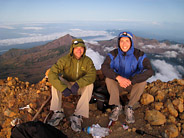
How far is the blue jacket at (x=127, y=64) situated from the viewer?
15.4 ft

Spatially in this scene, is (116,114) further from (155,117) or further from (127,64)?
(127,64)

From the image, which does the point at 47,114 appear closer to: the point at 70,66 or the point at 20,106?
the point at 20,106

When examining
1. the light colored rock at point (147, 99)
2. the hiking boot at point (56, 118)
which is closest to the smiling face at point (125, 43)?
the light colored rock at point (147, 99)

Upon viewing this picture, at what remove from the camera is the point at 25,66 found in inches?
3848

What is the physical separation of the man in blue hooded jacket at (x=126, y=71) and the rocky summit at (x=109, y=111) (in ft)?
1.52

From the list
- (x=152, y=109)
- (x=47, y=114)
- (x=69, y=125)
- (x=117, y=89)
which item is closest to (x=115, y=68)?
(x=117, y=89)

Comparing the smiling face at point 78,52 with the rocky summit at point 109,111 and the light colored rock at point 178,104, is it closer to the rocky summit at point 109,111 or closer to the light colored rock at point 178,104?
the rocky summit at point 109,111

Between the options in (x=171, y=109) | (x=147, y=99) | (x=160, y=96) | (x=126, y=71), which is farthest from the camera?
(x=160, y=96)

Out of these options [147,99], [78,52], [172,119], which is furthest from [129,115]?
[78,52]

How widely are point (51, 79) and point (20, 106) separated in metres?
2.31

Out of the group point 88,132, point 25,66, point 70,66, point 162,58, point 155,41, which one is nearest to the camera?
point 88,132

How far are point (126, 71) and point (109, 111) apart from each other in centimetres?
167

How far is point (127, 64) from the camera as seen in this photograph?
16.2ft

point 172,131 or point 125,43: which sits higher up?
point 125,43
